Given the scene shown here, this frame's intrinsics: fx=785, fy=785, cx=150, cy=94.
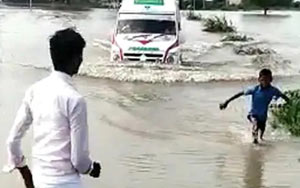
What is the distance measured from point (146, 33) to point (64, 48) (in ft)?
56.3

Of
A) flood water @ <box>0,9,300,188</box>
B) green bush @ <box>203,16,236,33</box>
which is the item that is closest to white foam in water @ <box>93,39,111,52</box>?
flood water @ <box>0,9,300,188</box>

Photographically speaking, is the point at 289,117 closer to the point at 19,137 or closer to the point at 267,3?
the point at 19,137

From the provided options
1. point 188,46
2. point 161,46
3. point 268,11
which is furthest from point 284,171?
point 268,11

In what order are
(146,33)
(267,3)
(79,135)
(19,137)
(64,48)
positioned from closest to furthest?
(79,135)
(64,48)
(19,137)
(146,33)
(267,3)

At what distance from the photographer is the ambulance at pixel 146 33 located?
67.2 ft

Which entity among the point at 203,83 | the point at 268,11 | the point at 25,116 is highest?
the point at 25,116

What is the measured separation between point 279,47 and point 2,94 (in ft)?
63.7

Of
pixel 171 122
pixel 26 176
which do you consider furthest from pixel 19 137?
pixel 171 122

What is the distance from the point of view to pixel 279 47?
109 ft

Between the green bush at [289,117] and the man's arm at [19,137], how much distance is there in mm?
8090

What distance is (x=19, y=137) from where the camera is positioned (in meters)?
4.19

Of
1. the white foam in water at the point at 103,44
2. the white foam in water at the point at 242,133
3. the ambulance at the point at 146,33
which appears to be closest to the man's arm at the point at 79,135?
the white foam in water at the point at 242,133

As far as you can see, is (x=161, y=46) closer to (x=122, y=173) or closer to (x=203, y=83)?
(x=203, y=83)

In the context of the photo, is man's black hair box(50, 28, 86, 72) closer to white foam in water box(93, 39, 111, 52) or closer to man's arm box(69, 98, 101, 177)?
man's arm box(69, 98, 101, 177)
